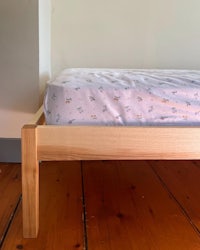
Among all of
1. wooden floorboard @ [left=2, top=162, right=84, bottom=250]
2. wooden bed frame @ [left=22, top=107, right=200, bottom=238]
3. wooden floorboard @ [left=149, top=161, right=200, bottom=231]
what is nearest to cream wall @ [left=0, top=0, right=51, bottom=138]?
wooden floorboard @ [left=2, top=162, right=84, bottom=250]

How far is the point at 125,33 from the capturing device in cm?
→ 195

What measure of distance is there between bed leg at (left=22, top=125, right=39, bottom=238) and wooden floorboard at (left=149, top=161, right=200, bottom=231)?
58 cm

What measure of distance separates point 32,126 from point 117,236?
0.46 meters

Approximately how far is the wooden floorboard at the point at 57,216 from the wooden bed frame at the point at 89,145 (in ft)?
0.15

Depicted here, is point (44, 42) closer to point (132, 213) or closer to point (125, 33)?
point (125, 33)

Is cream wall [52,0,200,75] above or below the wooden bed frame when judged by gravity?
above

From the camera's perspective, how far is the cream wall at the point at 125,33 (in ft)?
6.28

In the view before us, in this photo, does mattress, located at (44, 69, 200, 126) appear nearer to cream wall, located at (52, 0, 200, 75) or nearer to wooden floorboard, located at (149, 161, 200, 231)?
wooden floorboard, located at (149, 161, 200, 231)

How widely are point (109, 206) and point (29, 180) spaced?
407 mm

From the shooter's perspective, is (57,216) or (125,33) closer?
(57,216)

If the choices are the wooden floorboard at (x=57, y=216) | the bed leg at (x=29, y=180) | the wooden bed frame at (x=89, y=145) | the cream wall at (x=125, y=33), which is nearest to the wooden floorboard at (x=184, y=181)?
the wooden bed frame at (x=89, y=145)

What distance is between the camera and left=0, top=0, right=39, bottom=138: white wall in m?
1.47

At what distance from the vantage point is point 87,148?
952 millimetres

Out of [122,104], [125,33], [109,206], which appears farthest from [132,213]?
[125,33]
